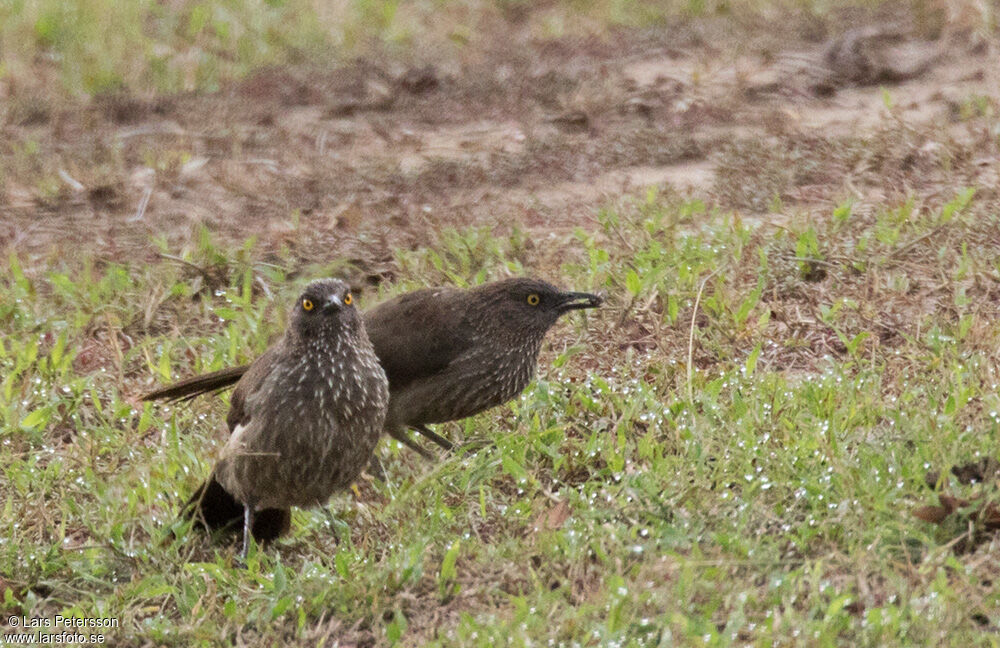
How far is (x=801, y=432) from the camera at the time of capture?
5.28 metres

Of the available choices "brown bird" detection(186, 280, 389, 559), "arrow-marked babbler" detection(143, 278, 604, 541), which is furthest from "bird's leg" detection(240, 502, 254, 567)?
"arrow-marked babbler" detection(143, 278, 604, 541)

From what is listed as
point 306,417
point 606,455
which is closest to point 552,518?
point 606,455

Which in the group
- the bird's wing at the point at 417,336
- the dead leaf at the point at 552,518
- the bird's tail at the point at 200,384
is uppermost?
the bird's wing at the point at 417,336

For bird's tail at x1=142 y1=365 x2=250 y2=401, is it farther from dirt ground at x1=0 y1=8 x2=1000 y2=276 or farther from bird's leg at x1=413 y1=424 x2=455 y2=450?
dirt ground at x1=0 y1=8 x2=1000 y2=276

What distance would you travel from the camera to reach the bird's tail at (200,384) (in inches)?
233

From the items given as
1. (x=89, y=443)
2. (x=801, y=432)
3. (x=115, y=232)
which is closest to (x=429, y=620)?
(x=801, y=432)

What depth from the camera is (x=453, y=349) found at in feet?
20.1

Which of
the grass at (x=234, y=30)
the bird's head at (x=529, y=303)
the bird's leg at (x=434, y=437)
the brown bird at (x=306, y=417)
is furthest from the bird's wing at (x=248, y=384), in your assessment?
the grass at (x=234, y=30)

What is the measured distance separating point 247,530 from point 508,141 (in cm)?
453

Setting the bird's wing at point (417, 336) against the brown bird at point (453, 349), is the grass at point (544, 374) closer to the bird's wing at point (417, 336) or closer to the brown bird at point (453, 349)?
the brown bird at point (453, 349)

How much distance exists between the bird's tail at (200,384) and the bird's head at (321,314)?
52 centimetres

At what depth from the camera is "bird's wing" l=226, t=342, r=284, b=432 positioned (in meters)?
5.56

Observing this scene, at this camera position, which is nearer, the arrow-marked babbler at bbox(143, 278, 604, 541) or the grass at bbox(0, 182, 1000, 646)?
the grass at bbox(0, 182, 1000, 646)

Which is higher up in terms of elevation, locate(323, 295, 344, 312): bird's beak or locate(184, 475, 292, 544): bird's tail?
locate(323, 295, 344, 312): bird's beak
